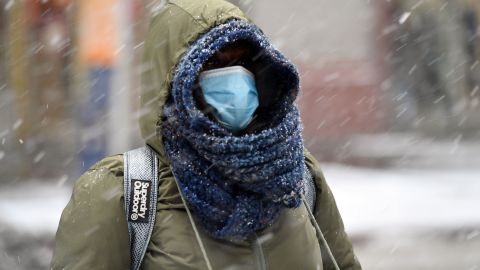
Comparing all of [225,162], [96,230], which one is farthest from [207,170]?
[96,230]

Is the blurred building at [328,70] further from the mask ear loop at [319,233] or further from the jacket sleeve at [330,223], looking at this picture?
the mask ear loop at [319,233]

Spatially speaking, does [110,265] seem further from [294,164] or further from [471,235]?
[471,235]

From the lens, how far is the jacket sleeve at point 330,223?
2600 mm

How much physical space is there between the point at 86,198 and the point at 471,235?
6.57 metres

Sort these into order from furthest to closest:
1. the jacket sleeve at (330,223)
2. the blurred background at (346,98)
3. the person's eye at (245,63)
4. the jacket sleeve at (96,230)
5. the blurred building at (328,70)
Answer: the blurred building at (328,70) < the blurred background at (346,98) < the jacket sleeve at (330,223) < the person's eye at (245,63) < the jacket sleeve at (96,230)

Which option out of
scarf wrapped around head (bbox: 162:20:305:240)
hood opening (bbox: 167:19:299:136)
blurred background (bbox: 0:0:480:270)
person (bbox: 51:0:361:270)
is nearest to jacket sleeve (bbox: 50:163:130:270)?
person (bbox: 51:0:361:270)

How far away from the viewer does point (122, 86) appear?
808 cm

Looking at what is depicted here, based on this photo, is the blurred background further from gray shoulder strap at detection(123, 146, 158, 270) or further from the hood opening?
gray shoulder strap at detection(123, 146, 158, 270)

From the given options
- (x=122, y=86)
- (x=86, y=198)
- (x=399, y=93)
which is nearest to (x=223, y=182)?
(x=86, y=198)

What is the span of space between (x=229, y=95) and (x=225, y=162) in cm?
22

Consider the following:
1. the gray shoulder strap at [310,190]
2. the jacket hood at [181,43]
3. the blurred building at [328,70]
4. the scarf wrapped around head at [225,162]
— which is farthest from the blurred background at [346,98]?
the scarf wrapped around head at [225,162]

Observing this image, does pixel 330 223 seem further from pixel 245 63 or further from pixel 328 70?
pixel 328 70

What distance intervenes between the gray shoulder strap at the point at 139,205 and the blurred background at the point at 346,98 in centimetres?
677

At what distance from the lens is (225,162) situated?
2.23m
